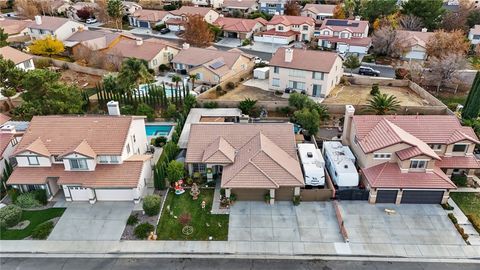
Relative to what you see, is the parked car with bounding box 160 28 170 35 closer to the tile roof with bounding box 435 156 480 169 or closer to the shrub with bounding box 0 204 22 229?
the shrub with bounding box 0 204 22 229

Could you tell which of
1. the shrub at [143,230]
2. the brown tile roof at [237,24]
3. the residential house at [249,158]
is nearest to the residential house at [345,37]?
the brown tile roof at [237,24]

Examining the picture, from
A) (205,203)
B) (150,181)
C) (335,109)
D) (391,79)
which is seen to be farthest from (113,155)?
(391,79)

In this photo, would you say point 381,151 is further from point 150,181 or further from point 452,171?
point 150,181

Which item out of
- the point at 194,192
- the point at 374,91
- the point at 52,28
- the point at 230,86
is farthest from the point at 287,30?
the point at 194,192

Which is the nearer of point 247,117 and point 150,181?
point 150,181

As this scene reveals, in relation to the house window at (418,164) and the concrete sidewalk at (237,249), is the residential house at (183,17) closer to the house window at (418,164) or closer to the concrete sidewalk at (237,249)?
the house window at (418,164)

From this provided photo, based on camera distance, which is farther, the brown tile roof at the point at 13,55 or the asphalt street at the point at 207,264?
the brown tile roof at the point at 13,55

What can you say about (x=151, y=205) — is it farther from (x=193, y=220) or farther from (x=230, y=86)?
(x=230, y=86)
